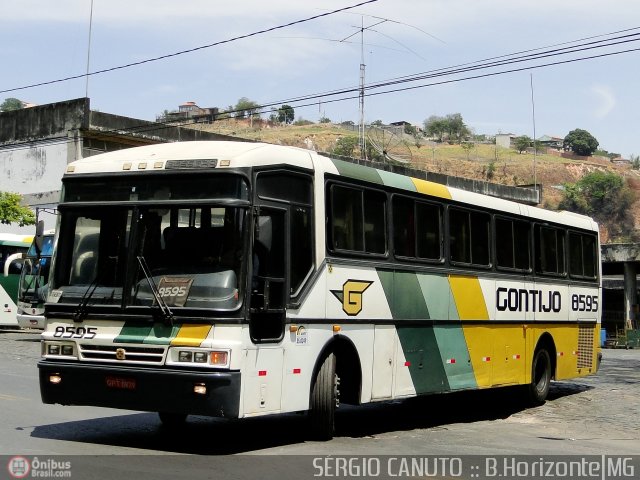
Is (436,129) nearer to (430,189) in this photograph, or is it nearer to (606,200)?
(606,200)

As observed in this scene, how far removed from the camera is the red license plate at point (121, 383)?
1001 centimetres

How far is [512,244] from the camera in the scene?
16219 mm

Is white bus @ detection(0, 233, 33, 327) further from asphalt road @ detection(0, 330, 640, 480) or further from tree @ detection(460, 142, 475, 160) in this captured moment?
tree @ detection(460, 142, 475, 160)

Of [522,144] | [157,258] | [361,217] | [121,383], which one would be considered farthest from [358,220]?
[522,144]

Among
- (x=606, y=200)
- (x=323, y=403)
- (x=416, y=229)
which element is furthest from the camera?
(x=606, y=200)

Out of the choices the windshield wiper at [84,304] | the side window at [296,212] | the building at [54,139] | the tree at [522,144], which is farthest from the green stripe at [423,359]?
the tree at [522,144]

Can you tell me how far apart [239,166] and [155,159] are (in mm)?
995

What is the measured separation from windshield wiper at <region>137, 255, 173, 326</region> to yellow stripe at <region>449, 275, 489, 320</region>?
5.37 m

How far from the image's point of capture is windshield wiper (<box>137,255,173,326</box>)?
392 inches

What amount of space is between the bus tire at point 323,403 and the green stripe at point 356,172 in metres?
2.31

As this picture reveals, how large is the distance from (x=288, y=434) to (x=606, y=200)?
5511 inches

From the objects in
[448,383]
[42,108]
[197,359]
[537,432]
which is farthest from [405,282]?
[42,108]

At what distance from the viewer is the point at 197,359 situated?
9.86m

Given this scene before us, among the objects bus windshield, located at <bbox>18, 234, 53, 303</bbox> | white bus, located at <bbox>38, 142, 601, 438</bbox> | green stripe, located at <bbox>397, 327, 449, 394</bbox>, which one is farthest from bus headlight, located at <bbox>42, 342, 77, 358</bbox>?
bus windshield, located at <bbox>18, 234, 53, 303</bbox>
